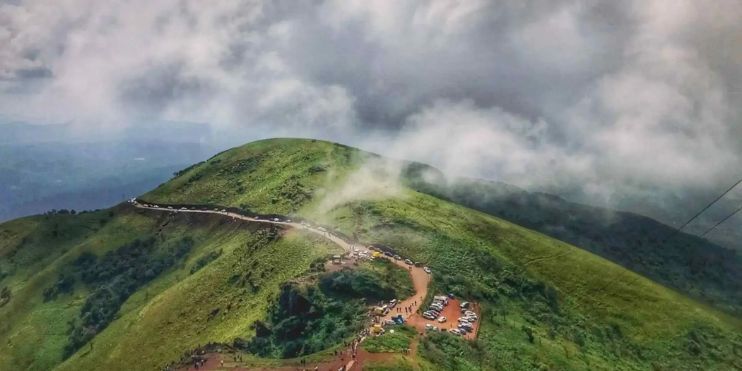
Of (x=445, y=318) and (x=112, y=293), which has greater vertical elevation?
(x=445, y=318)

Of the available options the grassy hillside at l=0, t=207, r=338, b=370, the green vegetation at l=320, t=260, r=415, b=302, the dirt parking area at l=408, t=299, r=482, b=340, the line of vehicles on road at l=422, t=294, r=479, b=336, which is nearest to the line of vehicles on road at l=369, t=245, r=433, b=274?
the green vegetation at l=320, t=260, r=415, b=302

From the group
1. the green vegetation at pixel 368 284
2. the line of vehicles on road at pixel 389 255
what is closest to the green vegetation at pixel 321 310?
the green vegetation at pixel 368 284

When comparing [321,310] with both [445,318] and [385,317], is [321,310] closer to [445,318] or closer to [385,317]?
[385,317]

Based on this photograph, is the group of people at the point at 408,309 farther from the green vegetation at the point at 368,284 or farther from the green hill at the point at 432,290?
the green hill at the point at 432,290

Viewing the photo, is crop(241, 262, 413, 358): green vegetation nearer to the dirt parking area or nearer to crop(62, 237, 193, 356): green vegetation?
the dirt parking area

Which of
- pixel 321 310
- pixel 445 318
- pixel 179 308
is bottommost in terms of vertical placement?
pixel 179 308

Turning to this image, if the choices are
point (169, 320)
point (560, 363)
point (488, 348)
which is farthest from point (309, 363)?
point (169, 320)

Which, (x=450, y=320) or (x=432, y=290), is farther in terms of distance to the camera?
(x=432, y=290)

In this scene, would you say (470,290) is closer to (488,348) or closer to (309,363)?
(488,348)

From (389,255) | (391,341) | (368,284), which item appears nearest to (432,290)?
(368,284)
